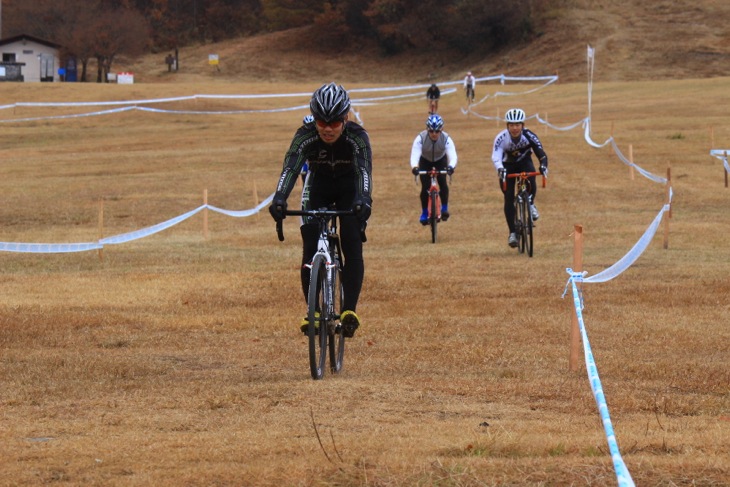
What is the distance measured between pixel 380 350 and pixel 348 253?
1.83 meters

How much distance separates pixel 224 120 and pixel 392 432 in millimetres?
47992

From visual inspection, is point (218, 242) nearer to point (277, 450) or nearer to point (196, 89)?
point (277, 450)

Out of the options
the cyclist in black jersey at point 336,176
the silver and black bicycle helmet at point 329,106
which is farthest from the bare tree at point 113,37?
the silver and black bicycle helmet at point 329,106

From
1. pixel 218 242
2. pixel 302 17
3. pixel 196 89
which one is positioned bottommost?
pixel 218 242

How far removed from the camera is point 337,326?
8570 mm

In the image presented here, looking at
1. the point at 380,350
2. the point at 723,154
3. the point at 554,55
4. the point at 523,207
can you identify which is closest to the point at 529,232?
the point at 523,207

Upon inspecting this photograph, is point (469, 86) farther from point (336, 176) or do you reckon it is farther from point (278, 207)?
point (278, 207)

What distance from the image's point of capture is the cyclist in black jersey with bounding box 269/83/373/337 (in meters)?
8.34

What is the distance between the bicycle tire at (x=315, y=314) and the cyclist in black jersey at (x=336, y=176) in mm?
135

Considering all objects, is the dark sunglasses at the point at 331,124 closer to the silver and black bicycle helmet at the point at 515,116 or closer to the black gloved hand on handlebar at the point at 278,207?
the black gloved hand on handlebar at the point at 278,207

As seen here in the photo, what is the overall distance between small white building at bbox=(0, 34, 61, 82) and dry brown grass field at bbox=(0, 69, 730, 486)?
59.5 metres

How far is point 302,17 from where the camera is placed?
10425cm

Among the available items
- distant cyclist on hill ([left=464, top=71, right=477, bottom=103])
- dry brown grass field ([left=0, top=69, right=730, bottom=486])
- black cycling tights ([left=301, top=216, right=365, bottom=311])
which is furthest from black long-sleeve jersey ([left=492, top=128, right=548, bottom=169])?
distant cyclist on hill ([left=464, top=71, right=477, bottom=103])

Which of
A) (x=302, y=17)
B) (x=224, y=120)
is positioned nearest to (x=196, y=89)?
(x=224, y=120)
